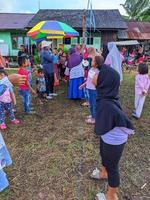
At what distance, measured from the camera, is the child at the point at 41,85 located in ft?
22.7

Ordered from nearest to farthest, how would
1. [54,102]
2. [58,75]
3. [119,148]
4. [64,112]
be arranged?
[119,148] → [64,112] → [54,102] → [58,75]

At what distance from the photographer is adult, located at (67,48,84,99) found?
6.90 m

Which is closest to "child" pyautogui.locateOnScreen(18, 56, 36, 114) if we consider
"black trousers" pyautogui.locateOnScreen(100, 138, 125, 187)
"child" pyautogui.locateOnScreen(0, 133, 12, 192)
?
"child" pyautogui.locateOnScreen(0, 133, 12, 192)

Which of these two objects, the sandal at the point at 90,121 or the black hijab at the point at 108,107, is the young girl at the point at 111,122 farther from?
the sandal at the point at 90,121

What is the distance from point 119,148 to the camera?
265 centimetres

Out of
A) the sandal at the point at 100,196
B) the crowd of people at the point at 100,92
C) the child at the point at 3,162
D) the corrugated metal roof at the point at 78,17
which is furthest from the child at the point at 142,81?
the corrugated metal roof at the point at 78,17

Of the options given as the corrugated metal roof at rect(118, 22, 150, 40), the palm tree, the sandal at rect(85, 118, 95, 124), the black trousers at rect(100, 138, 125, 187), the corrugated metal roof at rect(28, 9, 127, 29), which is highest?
the palm tree

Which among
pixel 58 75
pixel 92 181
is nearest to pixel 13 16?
pixel 58 75

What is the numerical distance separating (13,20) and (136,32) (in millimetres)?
11275

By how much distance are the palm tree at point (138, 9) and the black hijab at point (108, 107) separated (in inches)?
913

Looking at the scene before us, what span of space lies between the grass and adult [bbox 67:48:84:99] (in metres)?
1.25

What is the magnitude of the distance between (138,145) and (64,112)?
235 centimetres

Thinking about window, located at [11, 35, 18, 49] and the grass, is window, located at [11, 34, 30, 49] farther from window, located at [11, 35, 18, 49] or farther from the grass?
the grass

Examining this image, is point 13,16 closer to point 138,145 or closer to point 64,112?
point 64,112
